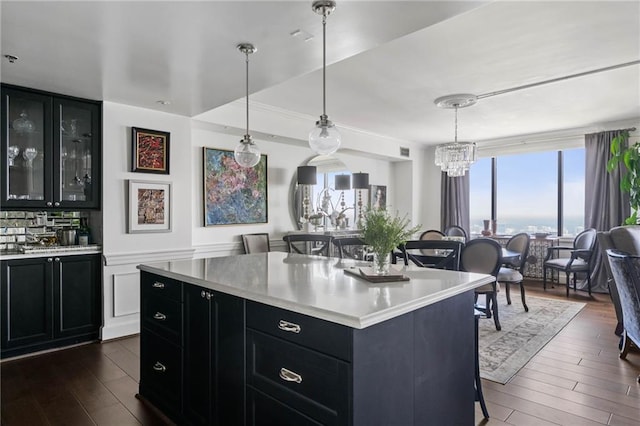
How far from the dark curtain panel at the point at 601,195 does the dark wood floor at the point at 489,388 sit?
2.65 metres

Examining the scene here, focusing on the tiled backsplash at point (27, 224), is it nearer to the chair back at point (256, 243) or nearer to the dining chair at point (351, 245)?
the chair back at point (256, 243)

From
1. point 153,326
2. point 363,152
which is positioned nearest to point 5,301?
point 153,326

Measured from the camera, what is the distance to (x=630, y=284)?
110 inches

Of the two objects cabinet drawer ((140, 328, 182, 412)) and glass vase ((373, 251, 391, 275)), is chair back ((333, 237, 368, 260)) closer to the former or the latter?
glass vase ((373, 251, 391, 275))

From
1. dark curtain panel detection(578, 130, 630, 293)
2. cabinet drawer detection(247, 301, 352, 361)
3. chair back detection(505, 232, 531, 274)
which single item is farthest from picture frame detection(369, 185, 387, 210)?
cabinet drawer detection(247, 301, 352, 361)

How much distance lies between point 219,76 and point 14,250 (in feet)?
8.28

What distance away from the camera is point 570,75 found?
149 inches

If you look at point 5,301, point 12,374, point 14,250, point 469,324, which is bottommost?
point 12,374

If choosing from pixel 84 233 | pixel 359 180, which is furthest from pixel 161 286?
pixel 359 180

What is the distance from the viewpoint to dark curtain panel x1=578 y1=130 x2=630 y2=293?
5.74 metres

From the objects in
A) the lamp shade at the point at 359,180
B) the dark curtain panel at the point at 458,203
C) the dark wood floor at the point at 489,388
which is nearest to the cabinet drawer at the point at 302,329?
the dark wood floor at the point at 489,388

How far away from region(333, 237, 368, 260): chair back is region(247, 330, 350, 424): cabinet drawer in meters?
0.77

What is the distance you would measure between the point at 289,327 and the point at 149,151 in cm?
329

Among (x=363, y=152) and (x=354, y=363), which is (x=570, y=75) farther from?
(x=354, y=363)
